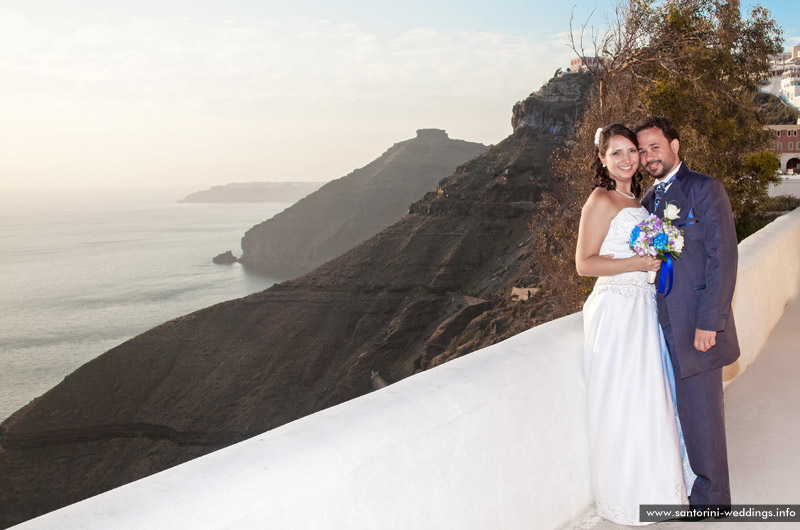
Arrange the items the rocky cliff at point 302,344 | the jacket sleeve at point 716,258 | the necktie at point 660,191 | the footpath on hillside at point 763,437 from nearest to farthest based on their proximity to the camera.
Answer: the jacket sleeve at point 716,258 → the footpath on hillside at point 763,437 → the necktie at point 660,191 → the rocky cliff at point 302,344

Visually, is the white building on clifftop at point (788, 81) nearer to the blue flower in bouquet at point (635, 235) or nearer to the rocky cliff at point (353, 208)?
the rocky cliff at point (353, 208)

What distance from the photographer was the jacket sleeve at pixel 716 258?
2.18 meters

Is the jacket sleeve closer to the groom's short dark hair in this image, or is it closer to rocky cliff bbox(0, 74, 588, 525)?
the groom's short dark hair

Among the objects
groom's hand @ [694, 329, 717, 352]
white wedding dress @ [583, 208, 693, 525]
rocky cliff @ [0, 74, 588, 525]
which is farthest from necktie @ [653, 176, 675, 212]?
rocky cliff @ [0, 74, 588, 525]

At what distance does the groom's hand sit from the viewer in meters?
2.19

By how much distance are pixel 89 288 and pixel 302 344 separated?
68.4 meters

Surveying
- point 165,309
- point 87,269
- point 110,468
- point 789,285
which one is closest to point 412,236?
point 110,468

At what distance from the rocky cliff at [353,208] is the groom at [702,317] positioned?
111 metres

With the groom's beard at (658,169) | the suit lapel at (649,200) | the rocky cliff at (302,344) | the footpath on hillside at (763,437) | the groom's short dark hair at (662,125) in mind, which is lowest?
the rocky cliff at (302,344)

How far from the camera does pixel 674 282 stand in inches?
Answer: 90.3

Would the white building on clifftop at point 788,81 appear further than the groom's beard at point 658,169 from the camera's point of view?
Yes

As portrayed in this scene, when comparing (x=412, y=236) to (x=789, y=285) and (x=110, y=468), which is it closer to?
(x=110, y=468)

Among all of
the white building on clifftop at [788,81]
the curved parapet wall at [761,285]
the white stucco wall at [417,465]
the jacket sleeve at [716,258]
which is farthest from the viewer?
the white building on clifftop at [788,81]

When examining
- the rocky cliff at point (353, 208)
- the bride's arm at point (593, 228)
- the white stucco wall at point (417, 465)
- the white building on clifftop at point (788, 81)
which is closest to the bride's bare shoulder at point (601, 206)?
the bride's arm at point (593, 228)
